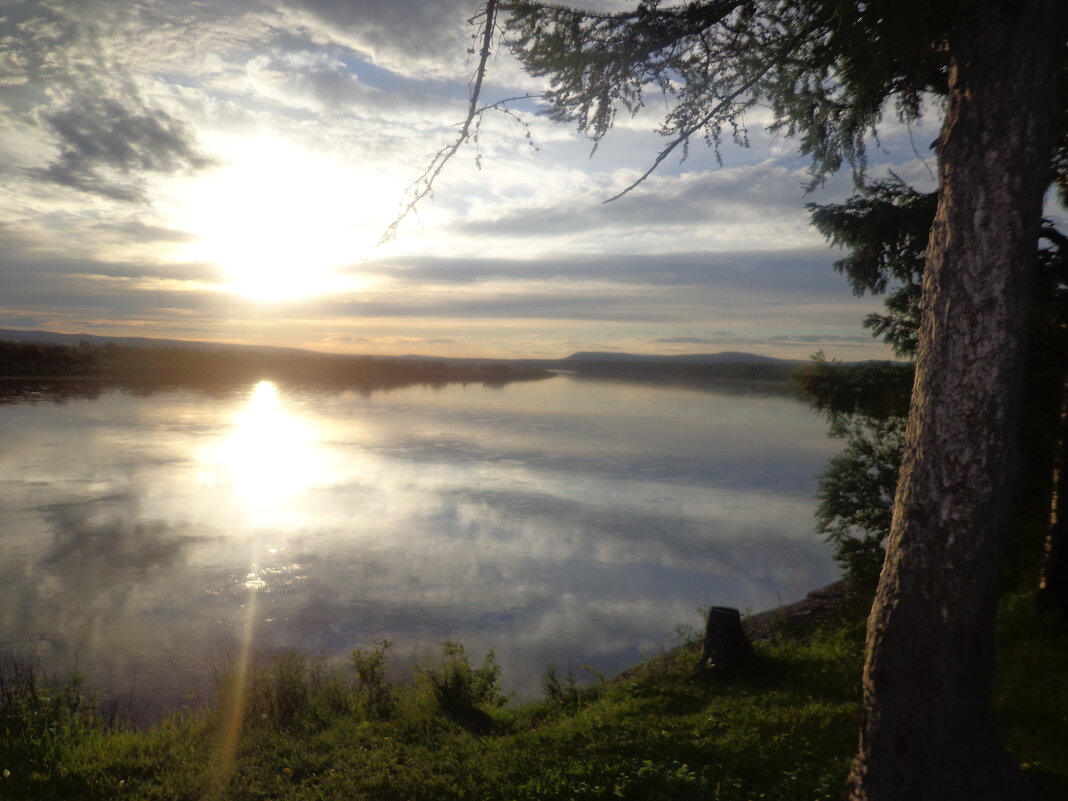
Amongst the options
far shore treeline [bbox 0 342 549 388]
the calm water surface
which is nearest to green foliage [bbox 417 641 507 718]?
the calm water surface

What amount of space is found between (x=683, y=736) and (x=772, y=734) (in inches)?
31.0

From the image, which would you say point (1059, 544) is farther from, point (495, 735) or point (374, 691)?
point (374, 691)

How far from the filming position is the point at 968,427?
4082 mm

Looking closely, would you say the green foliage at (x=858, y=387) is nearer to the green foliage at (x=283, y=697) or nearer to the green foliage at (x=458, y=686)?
the green foliage at (x=458, y=686)

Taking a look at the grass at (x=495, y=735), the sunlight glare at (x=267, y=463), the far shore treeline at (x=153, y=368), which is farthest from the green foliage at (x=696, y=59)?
the far shore treeline at (x=153, y=368)

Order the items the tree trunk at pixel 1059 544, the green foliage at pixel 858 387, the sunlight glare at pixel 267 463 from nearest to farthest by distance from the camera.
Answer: the tree trunk at pixel 1059 544, the green foliage at pixel 858 387, the sunlight glare at pixel 267 463

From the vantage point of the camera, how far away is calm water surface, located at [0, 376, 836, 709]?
1054 centimetres

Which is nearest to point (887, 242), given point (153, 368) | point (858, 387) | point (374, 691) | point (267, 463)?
point (858, 387)

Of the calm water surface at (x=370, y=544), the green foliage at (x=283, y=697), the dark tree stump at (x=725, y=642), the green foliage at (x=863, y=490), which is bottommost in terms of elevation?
the calm water surface at (x=370, y=544)

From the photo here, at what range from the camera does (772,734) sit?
19.9ft

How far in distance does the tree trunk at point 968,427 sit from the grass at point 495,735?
907 mm

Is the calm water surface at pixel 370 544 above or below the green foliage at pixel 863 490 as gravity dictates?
below

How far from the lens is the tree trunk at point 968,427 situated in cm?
407

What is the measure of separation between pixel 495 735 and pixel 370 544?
9484mm
